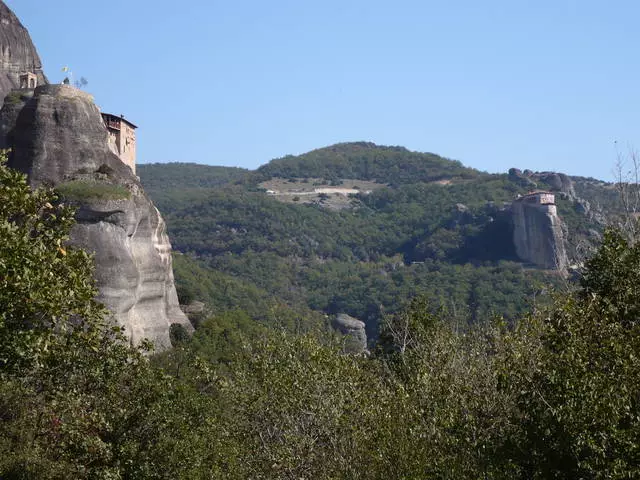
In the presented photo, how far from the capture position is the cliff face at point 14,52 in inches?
2955

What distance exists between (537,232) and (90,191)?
402 feet

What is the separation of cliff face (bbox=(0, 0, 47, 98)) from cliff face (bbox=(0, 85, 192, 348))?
1506cm

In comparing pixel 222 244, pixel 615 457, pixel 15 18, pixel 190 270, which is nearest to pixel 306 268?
pixel 222 244

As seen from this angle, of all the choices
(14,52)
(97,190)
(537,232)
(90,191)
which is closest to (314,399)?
(90,191)

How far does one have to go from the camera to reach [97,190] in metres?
55.2

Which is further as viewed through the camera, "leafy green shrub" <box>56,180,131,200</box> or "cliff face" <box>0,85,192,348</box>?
"cliff face" <box>0,85,192,348</box>

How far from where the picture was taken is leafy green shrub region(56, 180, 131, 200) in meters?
54.1

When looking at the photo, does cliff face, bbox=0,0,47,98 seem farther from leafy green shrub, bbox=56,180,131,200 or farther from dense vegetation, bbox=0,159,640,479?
dense vegetation, bbox=0,159,640,479

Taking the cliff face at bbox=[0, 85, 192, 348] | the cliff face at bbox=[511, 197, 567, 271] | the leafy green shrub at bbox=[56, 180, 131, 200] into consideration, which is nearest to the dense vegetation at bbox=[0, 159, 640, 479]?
the cliff face at bbox=[0, 85, 192, 348]

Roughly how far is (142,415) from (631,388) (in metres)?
15.8

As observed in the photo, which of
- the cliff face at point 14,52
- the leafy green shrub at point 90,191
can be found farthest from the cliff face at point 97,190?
the cliff face at point 14,52

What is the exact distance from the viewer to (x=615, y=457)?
57.4ft

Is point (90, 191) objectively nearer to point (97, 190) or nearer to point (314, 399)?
point (97, 190)

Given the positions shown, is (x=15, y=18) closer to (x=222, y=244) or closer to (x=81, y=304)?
(x=81, y=304)
